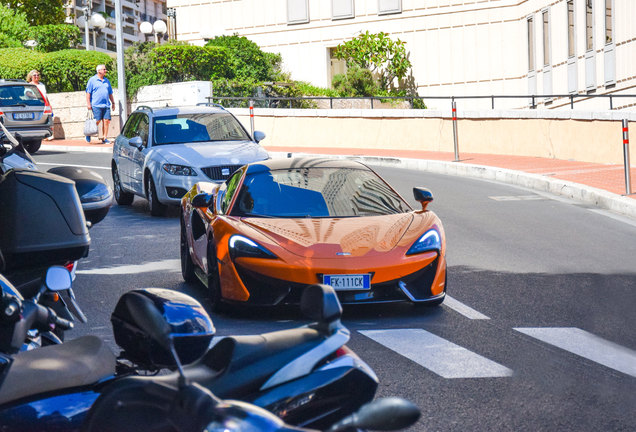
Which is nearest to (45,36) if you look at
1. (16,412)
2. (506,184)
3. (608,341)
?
(506,184)

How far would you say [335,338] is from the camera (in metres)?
2.86

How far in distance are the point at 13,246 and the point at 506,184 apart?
17.0m

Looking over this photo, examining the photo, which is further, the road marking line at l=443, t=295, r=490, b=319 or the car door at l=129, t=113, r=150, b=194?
the car door at l=129, t=113, r=150, b=194

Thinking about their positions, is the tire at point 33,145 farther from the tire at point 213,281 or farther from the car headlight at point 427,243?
Answer: the car headlight at point 427,243

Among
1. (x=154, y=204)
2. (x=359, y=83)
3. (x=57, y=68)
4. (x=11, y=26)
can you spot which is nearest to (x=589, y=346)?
(x=154, y=204)

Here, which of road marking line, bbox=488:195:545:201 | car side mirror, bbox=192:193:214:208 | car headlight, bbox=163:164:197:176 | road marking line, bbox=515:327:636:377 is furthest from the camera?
road marking line, bbox=488:195:545:201

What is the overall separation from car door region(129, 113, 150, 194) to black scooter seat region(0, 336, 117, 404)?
12.7 m

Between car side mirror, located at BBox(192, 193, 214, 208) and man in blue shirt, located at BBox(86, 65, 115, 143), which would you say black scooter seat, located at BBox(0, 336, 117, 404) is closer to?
car side mirror, located at BBox(192, 193, 214, 208)

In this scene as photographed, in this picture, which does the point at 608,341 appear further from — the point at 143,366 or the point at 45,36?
the point at 45,36

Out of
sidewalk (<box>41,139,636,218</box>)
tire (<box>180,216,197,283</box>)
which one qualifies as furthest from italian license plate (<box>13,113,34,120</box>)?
tire (<box>180,216,197,283</box>)

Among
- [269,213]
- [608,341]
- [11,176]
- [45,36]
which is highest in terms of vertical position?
[45,36]

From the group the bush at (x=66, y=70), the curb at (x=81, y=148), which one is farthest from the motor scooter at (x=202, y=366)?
the bush at (x=66, y=70)

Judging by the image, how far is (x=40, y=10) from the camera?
219 feet

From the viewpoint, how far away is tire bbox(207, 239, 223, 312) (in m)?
8.38
